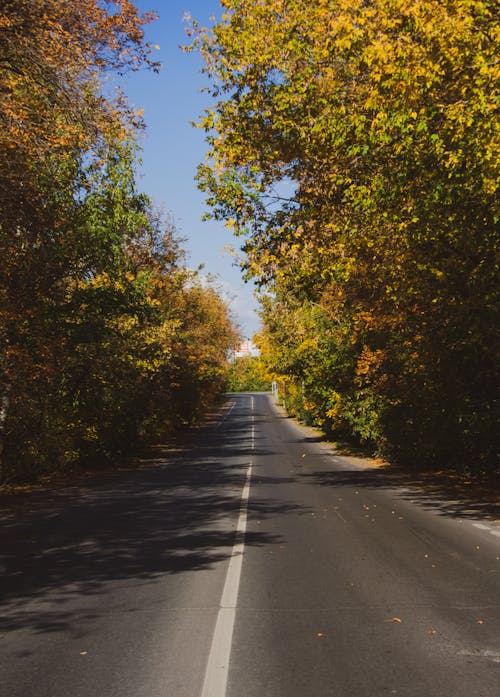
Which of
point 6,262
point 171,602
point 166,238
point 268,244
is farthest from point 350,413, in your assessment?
point 171,602

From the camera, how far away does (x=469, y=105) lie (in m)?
9.12

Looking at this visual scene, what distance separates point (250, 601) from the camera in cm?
613

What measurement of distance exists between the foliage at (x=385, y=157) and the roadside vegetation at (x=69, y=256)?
7.39 ft

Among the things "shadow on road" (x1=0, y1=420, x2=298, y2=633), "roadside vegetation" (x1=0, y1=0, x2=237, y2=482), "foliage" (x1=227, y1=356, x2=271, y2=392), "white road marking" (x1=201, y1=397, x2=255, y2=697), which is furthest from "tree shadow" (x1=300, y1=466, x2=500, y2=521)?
"foliage" (x1=227, y1=356, x2=271, y2=392)

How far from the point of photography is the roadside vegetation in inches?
447

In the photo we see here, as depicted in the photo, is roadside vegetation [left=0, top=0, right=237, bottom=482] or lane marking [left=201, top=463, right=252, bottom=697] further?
roadside vegetation [left=0, top=0, right=237, bottom=482]

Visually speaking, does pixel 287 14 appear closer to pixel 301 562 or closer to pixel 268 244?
pixel 268 244

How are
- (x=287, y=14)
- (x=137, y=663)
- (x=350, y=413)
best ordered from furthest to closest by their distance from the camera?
(x=350, y=413), (x=287, y=14), (x=137, y=663)

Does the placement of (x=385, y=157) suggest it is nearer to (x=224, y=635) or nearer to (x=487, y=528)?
(x=487, y=528)

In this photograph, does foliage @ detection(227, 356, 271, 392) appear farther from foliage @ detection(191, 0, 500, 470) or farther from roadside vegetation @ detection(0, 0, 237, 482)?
foliage @ detection(191, 0, 500, 470)

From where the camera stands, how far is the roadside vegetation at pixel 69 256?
1136 centimetres

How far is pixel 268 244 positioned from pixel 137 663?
31.0 feet

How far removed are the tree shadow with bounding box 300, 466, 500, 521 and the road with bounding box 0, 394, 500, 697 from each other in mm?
276

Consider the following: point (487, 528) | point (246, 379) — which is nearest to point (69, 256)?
point (487, 528)
